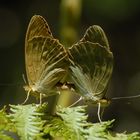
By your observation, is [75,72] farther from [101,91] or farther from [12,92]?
[12,92]

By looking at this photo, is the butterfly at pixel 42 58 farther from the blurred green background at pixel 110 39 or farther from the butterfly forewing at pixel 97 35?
the blurred green background at pixel 110 39

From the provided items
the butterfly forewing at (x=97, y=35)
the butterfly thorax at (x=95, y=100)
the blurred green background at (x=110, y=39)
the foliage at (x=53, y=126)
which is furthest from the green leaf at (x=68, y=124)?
the blurred green background at (x=110, y=39)

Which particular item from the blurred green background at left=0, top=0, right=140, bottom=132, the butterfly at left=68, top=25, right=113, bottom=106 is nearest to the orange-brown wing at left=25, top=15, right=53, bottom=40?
the butterfly at left=68, top=25, right=113, bottom=106

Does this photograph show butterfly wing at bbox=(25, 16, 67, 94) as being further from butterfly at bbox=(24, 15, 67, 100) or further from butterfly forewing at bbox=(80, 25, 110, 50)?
butterfly forewing at bbox=(80, 25, 110, 50)

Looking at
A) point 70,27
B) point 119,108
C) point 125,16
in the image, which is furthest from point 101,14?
point 70,27

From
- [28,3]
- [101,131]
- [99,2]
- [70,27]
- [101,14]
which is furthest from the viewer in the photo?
[28,3]

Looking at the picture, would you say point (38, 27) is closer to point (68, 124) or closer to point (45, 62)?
point (45, 62)

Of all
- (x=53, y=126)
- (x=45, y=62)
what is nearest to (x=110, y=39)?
(x=45, y=62)
